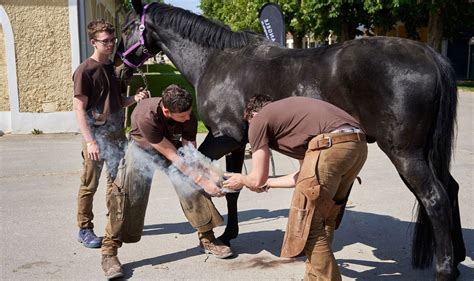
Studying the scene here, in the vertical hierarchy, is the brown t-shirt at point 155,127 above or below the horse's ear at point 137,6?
below

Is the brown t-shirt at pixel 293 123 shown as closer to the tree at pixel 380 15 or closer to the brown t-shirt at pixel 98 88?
the brown t-shirt at pixel 98 88

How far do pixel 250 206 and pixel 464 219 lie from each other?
2141 mm

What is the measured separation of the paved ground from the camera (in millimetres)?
3609

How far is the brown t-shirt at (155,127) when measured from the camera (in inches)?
A: 133

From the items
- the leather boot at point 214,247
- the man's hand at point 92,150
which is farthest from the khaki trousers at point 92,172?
the leather boot at point 214,247

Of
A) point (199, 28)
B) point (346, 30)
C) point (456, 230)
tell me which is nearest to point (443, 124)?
point (456, 230)

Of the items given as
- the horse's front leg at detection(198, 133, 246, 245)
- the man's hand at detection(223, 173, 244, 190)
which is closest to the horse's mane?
the horse's front leg at detection(198, 133, 246, 245)

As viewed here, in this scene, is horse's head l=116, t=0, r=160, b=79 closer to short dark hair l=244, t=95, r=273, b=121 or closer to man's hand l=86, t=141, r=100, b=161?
man's hand l=86, t=141, r=100, b=161

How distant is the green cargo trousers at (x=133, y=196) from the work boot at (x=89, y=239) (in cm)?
48

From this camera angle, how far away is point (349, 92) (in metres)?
3.42

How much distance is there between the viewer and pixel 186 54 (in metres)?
4.17

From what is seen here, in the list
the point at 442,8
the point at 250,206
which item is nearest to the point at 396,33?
the point at 442,8

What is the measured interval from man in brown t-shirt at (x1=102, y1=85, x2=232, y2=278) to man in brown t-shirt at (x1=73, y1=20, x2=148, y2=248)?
459mm

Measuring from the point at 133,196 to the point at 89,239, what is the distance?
0.80 metres
